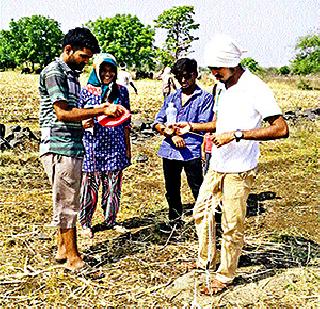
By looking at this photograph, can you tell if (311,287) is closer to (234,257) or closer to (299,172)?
(234,257)

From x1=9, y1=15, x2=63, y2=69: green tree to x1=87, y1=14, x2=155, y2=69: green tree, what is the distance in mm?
7439

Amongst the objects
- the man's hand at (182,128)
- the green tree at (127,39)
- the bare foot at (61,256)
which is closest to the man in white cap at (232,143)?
the man's hand at (182,128)

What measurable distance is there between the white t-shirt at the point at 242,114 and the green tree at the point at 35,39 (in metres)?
74.2

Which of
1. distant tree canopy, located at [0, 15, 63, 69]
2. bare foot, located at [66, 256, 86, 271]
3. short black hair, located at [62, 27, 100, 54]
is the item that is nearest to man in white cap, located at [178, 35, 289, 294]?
short black hair, located at [62, 27, 100, 54]

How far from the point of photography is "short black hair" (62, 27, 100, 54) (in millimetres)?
3521

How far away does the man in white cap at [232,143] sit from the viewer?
312cm

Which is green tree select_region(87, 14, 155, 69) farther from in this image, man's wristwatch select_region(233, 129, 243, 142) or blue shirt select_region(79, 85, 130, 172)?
man's wristwatch select_region(233, 129, 243, 142)

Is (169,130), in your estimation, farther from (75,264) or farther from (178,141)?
(75,264)

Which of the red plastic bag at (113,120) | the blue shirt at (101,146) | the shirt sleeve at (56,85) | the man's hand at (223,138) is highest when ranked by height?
the shirt sleeve at (56,85)

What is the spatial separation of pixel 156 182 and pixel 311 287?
11.1 ft

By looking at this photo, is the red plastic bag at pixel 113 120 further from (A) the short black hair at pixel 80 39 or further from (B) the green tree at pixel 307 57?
(B) the green tree at pixel 307 57

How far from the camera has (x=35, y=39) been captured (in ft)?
260

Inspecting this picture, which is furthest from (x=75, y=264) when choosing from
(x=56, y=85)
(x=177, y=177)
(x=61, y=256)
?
(x=56, y=85)

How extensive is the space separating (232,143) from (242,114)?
0.21 meters
